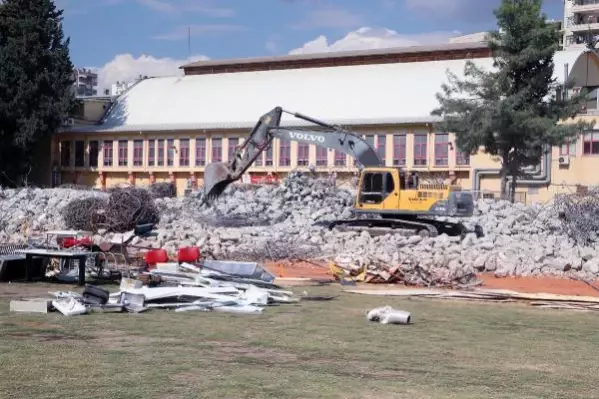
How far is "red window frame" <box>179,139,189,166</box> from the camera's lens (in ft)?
184

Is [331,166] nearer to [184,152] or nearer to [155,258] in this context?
[184,152]

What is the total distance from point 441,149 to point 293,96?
12.3m

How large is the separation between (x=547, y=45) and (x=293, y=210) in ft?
45.7

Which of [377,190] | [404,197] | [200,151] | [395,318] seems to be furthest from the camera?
[200,151]

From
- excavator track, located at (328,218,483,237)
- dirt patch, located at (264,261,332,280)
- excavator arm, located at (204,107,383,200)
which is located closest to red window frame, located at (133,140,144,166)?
excavator arm, located at (204,107,383,200)

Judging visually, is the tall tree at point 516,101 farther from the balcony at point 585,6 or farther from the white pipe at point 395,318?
the balcony at point 585,6

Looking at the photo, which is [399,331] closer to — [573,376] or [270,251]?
[573,376]

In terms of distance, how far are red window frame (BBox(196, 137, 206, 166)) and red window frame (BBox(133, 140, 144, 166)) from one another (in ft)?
14.8

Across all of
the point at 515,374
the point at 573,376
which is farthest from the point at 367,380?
the point at 573,376

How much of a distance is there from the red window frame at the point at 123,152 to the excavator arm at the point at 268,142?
28.4 metres

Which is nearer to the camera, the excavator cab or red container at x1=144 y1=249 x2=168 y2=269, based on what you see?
red container at x1=144 y1=249 x2=168 y2=269

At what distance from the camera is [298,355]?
36.2ft

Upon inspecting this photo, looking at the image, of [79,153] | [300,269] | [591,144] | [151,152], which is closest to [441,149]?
[591,144]

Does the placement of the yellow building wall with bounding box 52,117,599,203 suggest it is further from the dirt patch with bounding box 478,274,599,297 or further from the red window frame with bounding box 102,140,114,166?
the dirt patch with bounding box 478,274,599,297
